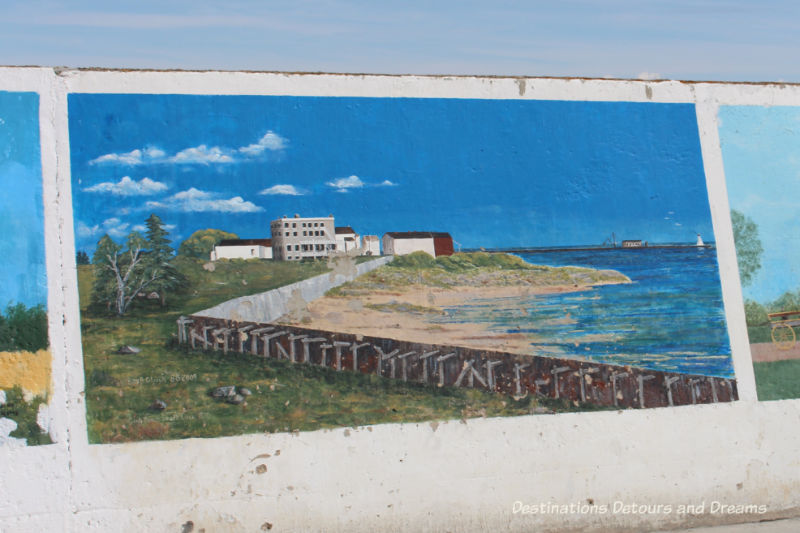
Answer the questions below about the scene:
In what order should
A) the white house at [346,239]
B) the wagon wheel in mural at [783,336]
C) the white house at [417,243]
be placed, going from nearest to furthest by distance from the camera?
the white house at [346,239]
the white house at [417,243]
the wagon wheel in mural at [783,336]

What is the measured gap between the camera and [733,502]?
6.62 metres

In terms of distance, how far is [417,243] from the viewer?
21.2ft

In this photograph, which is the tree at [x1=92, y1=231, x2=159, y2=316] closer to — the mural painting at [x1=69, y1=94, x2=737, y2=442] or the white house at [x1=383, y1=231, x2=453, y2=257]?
the mural painting at [x1=69, y1=94, x2=737, y2=442]

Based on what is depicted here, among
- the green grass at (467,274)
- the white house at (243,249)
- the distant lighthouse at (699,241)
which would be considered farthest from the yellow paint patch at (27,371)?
the distant lighthouse at (699,241)

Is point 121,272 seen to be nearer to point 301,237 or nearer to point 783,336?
point 301,237

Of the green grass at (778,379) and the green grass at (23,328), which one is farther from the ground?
the green grass at (23,328)

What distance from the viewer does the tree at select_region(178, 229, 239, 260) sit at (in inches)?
234

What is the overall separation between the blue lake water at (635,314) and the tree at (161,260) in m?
2.45

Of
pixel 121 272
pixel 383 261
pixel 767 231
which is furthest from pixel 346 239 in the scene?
pixel 767 231

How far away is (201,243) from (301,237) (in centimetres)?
86

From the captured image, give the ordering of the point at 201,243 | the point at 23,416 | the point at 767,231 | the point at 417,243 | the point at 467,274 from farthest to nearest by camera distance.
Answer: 1. the point at 767,231
2. the point at 467,274
3. the point at 417,243
4. the point at 201,243
5. the point at 23,416

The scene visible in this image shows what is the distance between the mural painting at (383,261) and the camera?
19.1ft

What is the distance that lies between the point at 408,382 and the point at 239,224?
204 centimetres

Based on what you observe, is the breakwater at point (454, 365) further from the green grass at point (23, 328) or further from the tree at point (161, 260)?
the green grass at point (23, 328)
